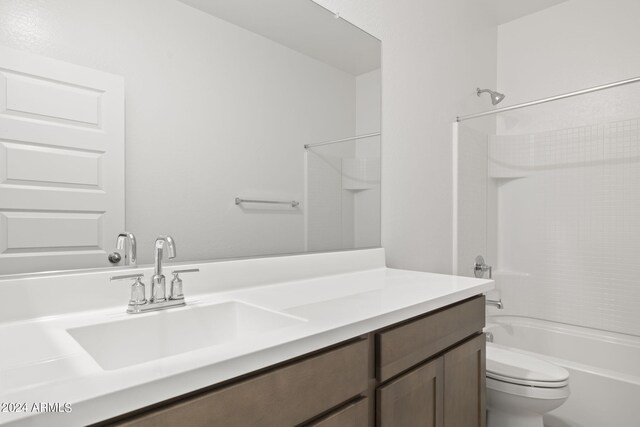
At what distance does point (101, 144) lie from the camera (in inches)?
38.3

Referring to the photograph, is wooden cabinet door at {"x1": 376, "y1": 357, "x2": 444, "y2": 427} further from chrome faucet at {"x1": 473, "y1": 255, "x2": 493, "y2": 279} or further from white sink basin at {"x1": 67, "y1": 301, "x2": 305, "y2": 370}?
chrome faucet at {"x1": 473, "y1": 255, "x2": 493, "y2": 279}

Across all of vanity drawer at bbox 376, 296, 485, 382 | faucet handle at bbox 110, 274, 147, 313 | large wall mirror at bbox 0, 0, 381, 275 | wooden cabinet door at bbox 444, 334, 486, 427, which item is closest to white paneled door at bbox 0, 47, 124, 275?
large wall mirror at bbox 0, 0, 381, 275

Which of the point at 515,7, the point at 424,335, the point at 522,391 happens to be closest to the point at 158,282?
the point at 424,335

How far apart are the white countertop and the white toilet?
2.06ft

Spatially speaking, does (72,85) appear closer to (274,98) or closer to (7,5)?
(7,5)

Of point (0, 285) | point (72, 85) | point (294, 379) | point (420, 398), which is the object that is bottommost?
point (420, 398)

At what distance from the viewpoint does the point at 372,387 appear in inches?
35.5

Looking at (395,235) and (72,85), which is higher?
(72,85)

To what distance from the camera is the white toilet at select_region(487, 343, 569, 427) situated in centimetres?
153

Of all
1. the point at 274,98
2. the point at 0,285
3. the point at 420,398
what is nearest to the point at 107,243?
the point at 0,285

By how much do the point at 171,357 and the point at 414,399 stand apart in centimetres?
68

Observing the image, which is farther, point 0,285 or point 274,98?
point 274,98

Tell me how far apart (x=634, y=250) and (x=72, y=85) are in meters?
2.82

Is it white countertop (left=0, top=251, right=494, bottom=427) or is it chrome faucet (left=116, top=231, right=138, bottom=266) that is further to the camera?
chrome faucet (left=116, top=231, right=138, bottom=266)
